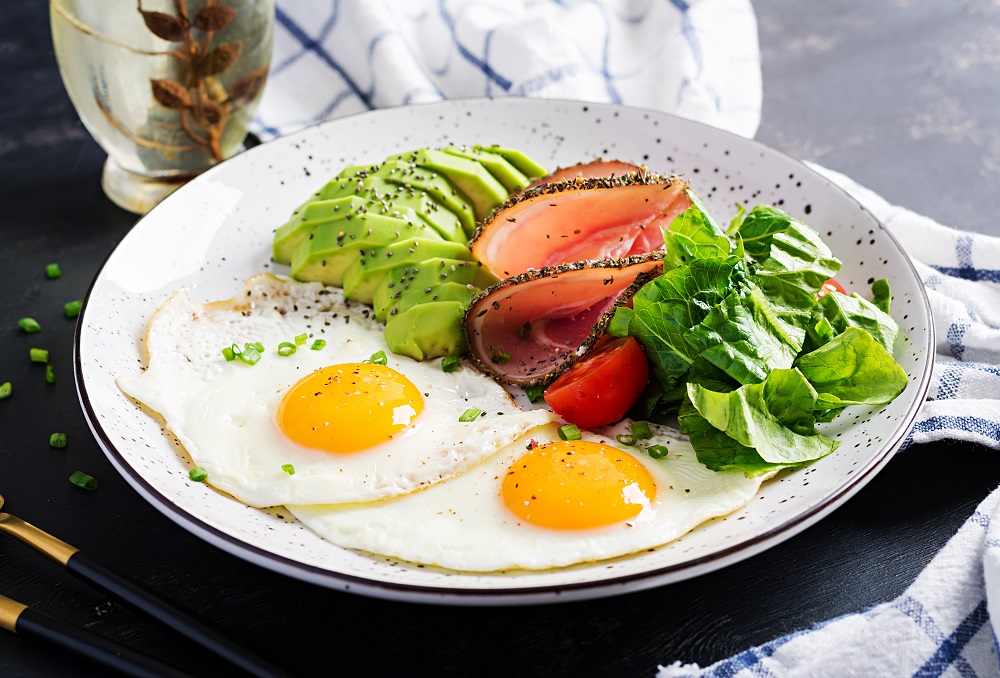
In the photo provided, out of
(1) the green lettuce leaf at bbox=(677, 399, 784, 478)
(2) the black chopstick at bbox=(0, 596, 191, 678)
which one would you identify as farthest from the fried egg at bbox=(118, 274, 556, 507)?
(2) the black chopstick at bbox=(0, 596, 191, 678)

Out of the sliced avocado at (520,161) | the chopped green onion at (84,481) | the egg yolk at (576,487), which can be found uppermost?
the sliced avocado at (520,161)

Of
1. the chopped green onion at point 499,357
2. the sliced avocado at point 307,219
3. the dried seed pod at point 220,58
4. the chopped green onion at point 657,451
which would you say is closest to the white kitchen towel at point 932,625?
the chopped green onion at point 657,451

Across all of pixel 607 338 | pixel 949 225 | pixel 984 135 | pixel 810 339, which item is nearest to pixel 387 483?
pixel 607 338

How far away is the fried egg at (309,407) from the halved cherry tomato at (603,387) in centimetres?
9

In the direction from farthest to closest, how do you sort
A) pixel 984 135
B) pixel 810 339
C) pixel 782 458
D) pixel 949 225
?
pixel 984 135 → pixel 949 225 → pixel 810 339 → pixel 782 458

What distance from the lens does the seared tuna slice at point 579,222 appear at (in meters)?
3.69

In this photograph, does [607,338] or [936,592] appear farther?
[607,338]

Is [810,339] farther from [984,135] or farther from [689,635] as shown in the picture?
[984,135]

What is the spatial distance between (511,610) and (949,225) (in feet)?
11.2

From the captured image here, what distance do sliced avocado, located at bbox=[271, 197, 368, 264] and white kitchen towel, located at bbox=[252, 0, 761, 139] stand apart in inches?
59.6

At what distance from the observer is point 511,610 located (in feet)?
9.27

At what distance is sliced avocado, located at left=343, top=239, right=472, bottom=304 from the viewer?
383 centimetres

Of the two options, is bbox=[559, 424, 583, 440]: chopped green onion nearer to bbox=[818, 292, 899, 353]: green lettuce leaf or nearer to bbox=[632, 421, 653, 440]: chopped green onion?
bbox=[632, 421, 653, 440]: chopped green onion

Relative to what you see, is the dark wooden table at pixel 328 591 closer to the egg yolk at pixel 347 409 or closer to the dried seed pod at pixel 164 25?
the egg yolk at pixel 347 409
